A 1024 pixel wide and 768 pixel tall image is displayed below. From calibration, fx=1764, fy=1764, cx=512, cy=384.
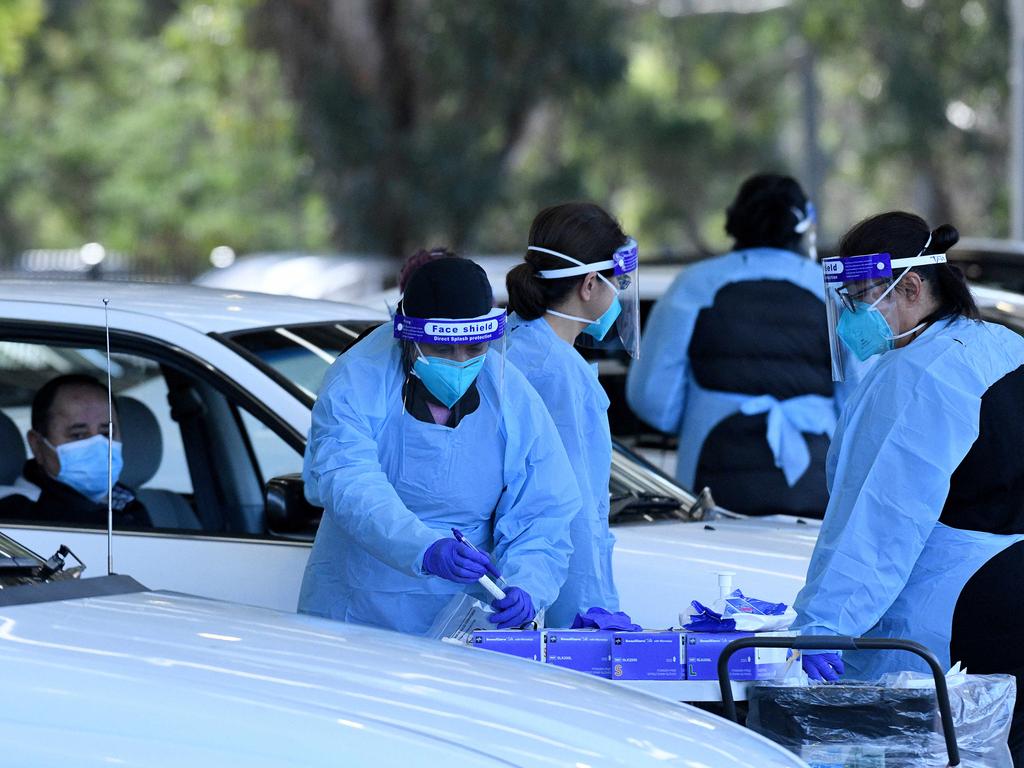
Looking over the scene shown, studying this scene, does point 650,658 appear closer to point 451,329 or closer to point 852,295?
point 451,329

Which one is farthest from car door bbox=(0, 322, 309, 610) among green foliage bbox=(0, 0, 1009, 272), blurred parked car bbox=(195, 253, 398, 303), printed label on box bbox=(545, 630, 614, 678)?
blurred parked car bbox=(195, 253, 398, 303)

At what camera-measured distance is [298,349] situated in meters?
5.18

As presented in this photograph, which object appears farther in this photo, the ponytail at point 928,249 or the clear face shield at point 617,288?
the clear face shield at point 617,288

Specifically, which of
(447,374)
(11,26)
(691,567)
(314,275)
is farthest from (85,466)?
(11,26)

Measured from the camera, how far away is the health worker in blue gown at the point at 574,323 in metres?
4.49

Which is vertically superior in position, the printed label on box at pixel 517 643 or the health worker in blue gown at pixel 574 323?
the health worker in blue gown at pixel 574 323

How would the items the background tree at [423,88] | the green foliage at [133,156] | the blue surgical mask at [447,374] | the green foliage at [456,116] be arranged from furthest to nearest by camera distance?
the green foliage at [133,156], the green foliage at [456,116], the background tree at [423,88], the blue surgical mask at [447,374]

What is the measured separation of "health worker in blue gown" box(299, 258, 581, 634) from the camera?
3.98 metres

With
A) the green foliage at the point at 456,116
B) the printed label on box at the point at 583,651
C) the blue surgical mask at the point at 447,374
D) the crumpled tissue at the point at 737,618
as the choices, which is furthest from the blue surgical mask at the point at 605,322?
the green foliage at the point at 456,116

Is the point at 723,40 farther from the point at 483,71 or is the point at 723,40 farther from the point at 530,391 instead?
the point at 530,391

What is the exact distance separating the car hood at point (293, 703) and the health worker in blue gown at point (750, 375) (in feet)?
10.00

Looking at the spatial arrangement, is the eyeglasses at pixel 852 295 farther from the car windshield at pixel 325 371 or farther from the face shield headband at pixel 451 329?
the car windshield at pixel 325 371

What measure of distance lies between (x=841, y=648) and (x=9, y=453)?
9.78 ft

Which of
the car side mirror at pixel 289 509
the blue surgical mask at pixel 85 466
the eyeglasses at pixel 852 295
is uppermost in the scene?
the eyeglasses at pixel 852 295
